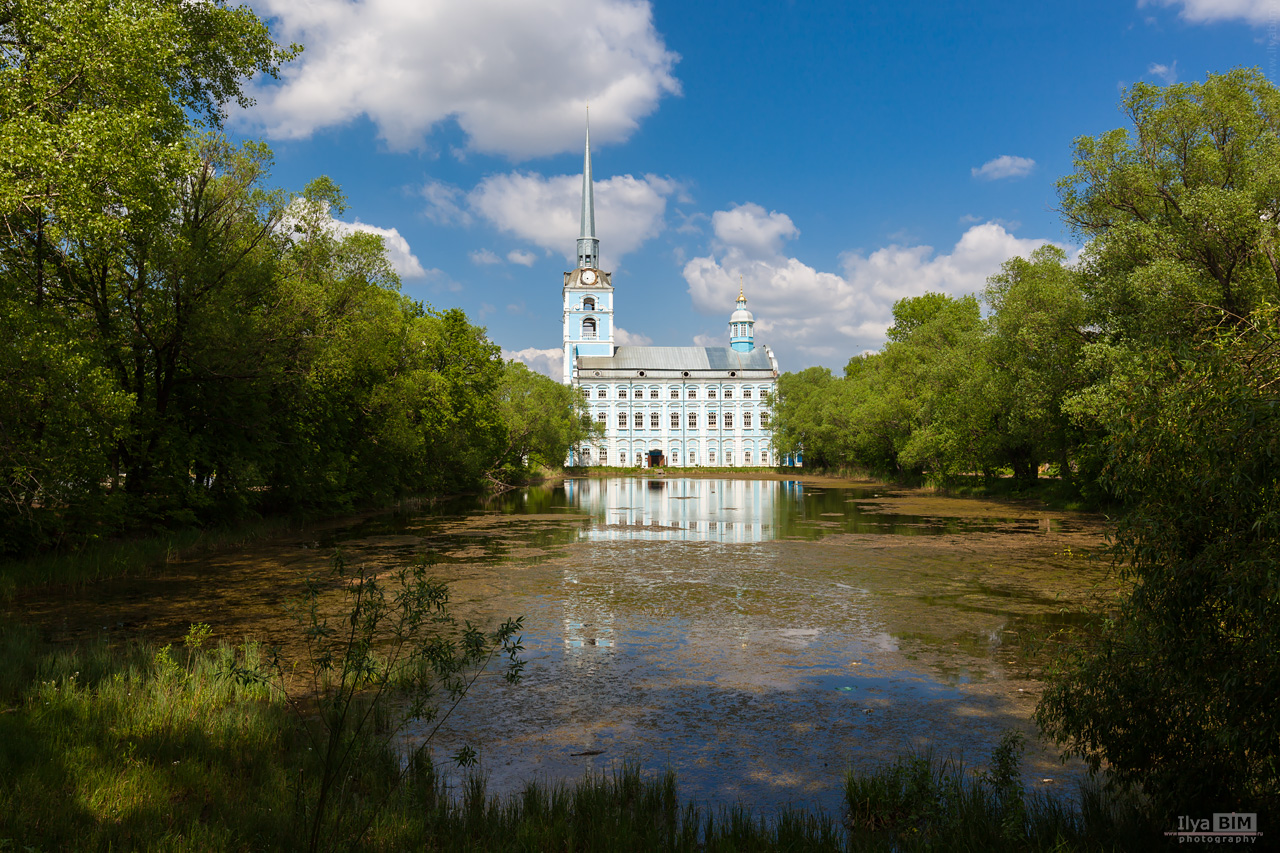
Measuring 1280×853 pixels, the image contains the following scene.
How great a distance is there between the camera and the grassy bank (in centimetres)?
448

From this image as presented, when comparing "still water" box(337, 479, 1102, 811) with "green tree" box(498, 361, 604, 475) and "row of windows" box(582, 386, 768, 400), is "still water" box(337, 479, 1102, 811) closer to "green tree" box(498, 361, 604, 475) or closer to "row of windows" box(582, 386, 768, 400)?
"green tree" box(498, 361, 604, 475)

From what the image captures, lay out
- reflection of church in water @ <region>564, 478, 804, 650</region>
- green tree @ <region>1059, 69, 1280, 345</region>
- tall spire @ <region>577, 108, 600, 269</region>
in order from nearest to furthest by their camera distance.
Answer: reflection of church in water @ <region>564, 478, 804, 650</region>
green tree @ <region>1059, 69, 1280, 345</region>
tall spire @ <region>577, 108, 600, 269</region>

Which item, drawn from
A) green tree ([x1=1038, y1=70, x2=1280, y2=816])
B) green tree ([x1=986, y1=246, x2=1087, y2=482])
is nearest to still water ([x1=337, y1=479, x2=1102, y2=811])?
green tree ([x1=1038, y1=70, x2=1280, y2=816])

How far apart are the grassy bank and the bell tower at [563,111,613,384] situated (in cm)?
10486

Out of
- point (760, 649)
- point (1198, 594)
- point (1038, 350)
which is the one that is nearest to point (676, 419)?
point (1038, 350)

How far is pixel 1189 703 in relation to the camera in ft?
15.0

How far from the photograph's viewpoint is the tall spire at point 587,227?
11062 cm

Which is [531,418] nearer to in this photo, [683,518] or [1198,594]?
[683,518]

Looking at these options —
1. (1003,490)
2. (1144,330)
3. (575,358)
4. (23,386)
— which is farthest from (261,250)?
(575,358)

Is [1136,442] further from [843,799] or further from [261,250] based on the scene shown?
[261,250]

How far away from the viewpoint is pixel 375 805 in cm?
488

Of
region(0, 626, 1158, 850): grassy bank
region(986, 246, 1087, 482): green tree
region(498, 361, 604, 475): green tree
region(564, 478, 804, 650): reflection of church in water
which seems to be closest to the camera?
region(0, 626, 1158, 850): grassy bank

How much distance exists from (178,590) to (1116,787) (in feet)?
48.3

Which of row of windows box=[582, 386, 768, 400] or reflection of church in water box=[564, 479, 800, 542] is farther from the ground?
row of windows box=[582, 386, 768, 400]
